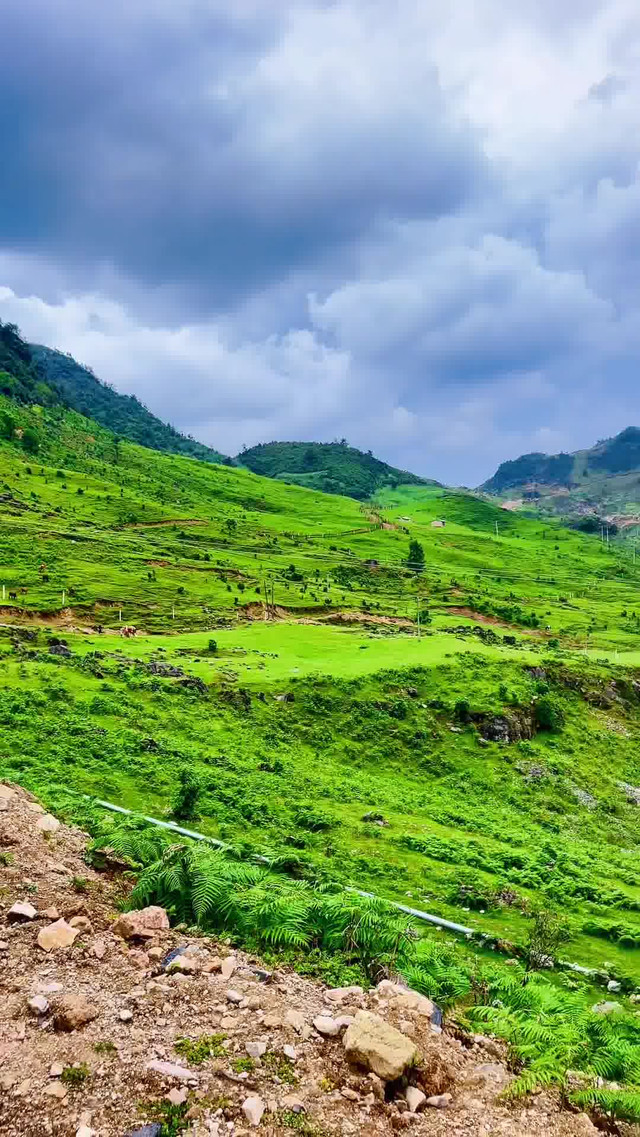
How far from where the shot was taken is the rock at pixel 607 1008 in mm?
12928

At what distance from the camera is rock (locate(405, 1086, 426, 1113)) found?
758 cm

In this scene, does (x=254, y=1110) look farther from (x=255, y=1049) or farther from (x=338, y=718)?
(x=338, y=718)

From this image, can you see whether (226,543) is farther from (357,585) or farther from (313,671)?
(313,671)

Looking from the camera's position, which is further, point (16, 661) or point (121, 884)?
point (16, 661)

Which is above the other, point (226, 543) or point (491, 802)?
point (226, 543)

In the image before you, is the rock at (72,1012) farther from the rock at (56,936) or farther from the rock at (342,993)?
the rock at (342,993)

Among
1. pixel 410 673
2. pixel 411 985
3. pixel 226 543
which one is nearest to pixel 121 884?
pixel 411 985

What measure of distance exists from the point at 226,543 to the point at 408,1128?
119 meters

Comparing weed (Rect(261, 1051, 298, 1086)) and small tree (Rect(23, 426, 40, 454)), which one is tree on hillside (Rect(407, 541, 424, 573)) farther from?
weed (Rect(261, 1051, 298, 1086))

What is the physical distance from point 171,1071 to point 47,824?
7.21 meters

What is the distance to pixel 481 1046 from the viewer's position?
352 inches

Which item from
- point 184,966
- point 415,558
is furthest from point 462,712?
point 415,558

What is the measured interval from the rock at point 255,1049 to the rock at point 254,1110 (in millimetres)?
621

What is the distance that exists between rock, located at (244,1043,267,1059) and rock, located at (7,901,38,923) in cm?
412
